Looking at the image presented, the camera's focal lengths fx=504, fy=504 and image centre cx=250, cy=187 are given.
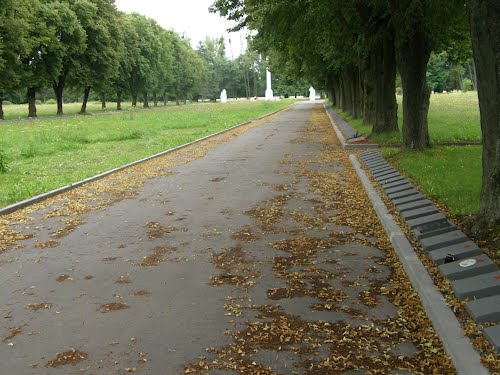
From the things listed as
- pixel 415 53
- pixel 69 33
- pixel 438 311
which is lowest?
pixel 438 311

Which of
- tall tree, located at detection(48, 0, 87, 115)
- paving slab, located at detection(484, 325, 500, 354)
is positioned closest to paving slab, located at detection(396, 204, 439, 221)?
paving slab, located at detection(484, 325, 500, 354)

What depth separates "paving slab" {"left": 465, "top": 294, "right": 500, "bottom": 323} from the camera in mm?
3820

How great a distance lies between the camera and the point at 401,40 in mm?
12688

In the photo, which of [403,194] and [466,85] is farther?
[466,85]

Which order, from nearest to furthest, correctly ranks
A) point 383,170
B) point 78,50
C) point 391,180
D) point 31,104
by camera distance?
point 391,180
point 383,170
point 31,104
point 78,50

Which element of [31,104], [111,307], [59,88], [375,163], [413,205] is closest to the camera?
[111,307]

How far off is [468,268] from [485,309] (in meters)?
0.92

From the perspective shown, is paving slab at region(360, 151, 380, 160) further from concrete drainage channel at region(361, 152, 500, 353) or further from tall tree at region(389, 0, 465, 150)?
concrete drainage channel at region(361, 152, 500, 353)

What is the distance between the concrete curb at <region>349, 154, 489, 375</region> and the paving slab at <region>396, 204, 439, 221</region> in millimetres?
A: 345

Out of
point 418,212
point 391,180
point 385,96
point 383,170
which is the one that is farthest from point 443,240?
point 385,96

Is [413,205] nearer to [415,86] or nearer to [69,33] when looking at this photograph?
[415,86]

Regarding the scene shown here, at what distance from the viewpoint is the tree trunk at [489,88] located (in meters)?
5.68

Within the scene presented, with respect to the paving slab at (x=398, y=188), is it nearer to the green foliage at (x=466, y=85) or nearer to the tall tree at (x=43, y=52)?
the tall tree at (x=43, y=52)

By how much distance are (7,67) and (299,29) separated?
30.8 metres
